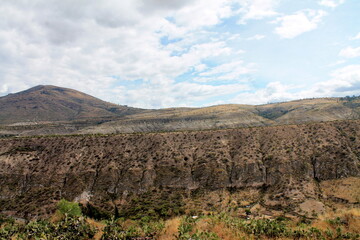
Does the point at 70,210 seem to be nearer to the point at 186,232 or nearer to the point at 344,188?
the point at 186,232

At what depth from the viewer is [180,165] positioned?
6419 cm

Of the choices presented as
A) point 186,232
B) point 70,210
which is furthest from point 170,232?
point 70,210

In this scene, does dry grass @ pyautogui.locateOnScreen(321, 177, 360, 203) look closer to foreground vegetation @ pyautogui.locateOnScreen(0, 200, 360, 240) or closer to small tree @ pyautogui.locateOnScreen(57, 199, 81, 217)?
foreground vegetation @ pyautogui.locateOnScreen(0, 200, 360, 240)

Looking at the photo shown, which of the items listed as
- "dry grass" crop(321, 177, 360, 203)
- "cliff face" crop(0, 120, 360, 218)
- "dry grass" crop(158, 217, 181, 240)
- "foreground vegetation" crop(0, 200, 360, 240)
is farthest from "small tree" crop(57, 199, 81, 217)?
"dry grass" crop(321, 177, 360, 203)

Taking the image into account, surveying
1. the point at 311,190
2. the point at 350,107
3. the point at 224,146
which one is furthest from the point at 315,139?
the point at 350,107

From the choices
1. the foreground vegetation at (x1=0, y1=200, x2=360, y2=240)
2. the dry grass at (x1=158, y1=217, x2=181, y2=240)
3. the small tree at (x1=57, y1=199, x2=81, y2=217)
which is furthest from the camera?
the small tree at (x1=57, y1=199, x2=81, y2=217)

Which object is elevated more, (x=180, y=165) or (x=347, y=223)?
(x=347, y=223)

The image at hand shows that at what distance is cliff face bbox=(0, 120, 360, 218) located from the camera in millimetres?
54875

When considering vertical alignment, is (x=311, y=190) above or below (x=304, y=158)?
below

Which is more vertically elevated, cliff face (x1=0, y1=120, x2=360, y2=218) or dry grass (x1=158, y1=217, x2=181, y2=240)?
dry grass (x1=158, y1=217, x2=181, y2=240)

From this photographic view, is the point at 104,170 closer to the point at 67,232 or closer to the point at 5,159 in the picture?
the point at 5,159

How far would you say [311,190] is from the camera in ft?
167

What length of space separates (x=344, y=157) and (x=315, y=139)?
9.81 m

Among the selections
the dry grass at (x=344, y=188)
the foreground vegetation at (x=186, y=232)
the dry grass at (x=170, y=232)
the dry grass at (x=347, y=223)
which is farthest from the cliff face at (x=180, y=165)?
the dry grass at (x=170, y=232)
